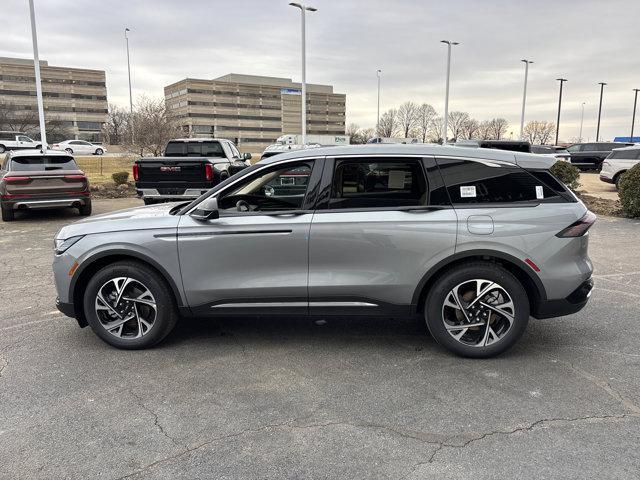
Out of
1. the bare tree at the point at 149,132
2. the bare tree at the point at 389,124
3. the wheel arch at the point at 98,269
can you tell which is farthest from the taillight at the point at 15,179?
the bare tree at the point at 389,124

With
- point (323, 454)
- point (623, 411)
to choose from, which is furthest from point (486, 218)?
point (323, 454)

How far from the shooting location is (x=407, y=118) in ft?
307

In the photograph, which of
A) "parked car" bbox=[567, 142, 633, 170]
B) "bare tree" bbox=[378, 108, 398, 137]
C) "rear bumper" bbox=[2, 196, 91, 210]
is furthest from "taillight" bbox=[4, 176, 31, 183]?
"bare tree" bbox=[378, 108, 398, 137]

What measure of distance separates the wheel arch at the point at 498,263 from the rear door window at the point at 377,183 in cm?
56

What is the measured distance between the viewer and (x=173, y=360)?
4.12 metres

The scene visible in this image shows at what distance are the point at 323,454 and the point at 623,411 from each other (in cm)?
205

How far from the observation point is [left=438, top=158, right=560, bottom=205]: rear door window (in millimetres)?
3977

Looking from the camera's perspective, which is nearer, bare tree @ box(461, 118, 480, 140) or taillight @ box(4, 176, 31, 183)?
taillight @ box(4, 176, 31, 183)

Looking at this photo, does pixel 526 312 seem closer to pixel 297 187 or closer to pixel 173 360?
pixel 297 187

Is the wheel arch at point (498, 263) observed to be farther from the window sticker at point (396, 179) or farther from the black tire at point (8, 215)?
the black tire at point (8, 215)

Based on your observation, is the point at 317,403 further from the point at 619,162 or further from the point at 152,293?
the point at 619,162

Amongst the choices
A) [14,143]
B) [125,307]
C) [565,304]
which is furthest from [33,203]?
[14,143]

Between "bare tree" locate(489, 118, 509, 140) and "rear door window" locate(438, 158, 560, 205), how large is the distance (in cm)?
9837

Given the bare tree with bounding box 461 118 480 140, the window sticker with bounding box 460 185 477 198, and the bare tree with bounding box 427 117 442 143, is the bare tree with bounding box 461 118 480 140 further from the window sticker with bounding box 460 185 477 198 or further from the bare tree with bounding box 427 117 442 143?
the window sticker with bounding box 460 185 477 198
